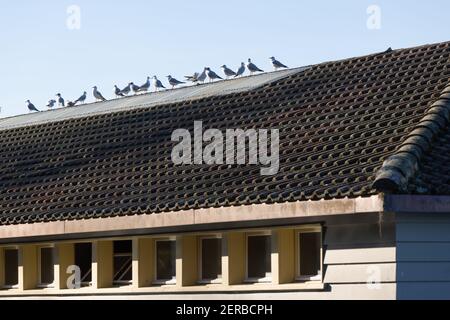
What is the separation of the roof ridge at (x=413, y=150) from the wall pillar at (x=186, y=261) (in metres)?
4.05

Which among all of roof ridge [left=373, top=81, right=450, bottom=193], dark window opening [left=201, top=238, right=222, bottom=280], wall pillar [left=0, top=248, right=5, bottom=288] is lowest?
wall pillar [left=0, top=248, right=5, bottom=288]

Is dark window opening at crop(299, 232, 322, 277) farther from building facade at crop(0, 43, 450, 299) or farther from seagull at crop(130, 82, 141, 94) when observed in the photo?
seagull at crop(130, 82, 141, 94)

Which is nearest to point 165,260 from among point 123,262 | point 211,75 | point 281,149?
point 123,262

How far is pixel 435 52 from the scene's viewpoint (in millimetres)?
23547

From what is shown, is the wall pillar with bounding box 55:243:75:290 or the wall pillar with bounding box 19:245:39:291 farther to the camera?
the wall pillar with bounding box 19:245:39:291

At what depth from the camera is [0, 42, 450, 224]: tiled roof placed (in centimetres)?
1889

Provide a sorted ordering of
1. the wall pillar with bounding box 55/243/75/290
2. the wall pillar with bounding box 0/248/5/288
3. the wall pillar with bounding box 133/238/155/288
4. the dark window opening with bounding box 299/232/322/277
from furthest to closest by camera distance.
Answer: the wall pillar with bounding box 0/248/5/288
the wall pillar with bounding box 55/243/75/290
the wall pillar with bounding box 133/238/155/288
the dark window opening with bounding box 299/232/322/277

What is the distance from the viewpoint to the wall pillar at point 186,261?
69.8 feet

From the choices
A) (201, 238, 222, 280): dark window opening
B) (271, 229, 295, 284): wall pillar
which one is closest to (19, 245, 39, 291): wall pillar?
(201, 238, 222, 280): dark window opening

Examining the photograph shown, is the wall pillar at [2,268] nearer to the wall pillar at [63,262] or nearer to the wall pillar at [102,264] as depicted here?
the wall pillar at [63,262]

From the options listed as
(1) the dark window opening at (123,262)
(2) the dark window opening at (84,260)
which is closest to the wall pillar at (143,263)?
(1) the dark window opening at (123,262)

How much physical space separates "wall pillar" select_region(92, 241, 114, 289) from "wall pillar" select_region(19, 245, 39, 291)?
185 centimetres

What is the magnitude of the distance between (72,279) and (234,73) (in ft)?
46.0

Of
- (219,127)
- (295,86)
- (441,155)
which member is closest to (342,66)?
(295,86)
